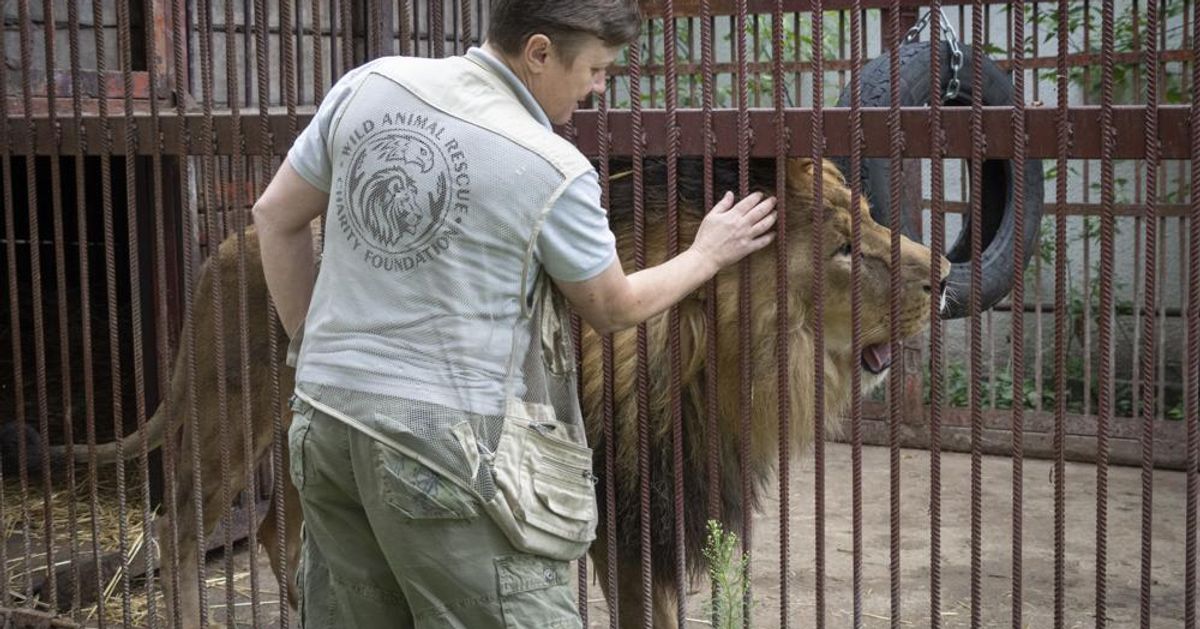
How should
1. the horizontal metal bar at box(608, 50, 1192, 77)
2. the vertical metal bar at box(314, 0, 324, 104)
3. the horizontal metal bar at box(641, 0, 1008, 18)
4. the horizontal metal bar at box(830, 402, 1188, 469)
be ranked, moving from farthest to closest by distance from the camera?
1. the horizontal metal bar at box(830, 402, 1188, 469)
2. the horizontal metal bar at box(608, 50, 1192, 77)
3. the horizontal metal bar at box(641, 0, 1008, 18)
4. the vertical metal bar at box(314, 0, 324, 104)

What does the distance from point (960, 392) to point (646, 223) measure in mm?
5482

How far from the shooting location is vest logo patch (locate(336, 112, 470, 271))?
2.47 metres

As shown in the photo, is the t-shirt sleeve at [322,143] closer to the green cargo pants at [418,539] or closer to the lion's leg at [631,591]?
the green cargo pants at [418,539]

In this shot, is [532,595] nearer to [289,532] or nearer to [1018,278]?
[1018,278]

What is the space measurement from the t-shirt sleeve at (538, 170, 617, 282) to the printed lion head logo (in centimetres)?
19

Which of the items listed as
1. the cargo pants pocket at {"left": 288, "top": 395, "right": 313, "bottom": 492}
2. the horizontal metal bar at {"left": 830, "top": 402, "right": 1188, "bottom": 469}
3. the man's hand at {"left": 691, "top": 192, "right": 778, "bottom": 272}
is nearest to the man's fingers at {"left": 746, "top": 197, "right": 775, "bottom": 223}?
the man's hand at {"left": 691, "top": 192, "right": 778, "bottom": 272}

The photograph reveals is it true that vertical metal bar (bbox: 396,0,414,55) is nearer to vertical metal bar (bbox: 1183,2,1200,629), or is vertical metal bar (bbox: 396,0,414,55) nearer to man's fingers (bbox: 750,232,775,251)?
man's fingers (bbox: 750,232,775,251)

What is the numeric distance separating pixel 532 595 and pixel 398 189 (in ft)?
2.50

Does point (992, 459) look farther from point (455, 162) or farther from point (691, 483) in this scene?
point (455, 162)

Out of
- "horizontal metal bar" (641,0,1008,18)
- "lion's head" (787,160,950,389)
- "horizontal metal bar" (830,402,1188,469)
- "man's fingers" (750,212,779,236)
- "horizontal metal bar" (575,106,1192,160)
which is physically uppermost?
"horizontal metal bar" (641,0,1008,18)

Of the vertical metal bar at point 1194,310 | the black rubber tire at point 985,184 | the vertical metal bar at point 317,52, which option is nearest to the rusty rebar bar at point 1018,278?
the vertical metal bar at point 1194,310

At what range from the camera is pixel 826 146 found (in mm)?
3055

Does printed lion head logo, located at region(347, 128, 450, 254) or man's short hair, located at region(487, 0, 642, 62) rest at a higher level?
man's short hair, located at region(487, 0, 642, 62)

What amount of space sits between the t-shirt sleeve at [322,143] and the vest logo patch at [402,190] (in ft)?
0.34
